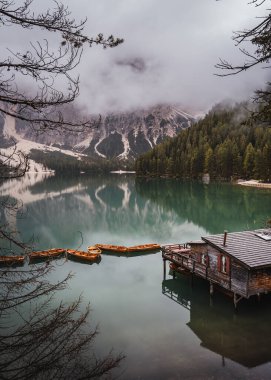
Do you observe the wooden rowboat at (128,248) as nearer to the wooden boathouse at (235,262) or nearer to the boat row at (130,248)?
the boat row at (130,248)

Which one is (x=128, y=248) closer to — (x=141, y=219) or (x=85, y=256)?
(x=85, y=256)

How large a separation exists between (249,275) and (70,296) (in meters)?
16.2

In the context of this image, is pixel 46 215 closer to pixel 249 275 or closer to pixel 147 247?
pixel 147 247

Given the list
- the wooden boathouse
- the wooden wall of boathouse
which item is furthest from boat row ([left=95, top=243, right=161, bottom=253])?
the wooden wall of boathouse

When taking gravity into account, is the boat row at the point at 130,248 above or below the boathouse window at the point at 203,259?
below

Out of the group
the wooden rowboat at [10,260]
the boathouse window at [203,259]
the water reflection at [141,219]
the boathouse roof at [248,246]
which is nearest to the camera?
the wooden rowboat at [10,260]

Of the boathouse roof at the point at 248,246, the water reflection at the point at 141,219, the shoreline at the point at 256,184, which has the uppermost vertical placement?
the shoreline at the point at 256,184

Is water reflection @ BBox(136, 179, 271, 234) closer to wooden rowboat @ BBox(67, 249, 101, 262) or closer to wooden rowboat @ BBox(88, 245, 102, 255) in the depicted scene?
wooden rowboat @ BBox(88, 245, 102, 255)

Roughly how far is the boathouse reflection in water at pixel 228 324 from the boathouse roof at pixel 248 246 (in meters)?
4.08

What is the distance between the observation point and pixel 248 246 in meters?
29.1

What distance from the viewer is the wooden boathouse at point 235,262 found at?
1040 inches

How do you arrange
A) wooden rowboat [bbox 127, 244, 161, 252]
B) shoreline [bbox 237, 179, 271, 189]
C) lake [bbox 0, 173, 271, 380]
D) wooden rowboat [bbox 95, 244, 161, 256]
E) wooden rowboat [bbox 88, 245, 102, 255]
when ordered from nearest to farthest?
lake [bbox 0, 173, 271, 380], wooden rowboat [bbox 88, 245, 102, 255], wooden rowboat [bbox 95, 244, 161, 256], wooden rowboat [bbox 127, 244, 161, 252], shoreline [bbox 237, 179, 271, 189]

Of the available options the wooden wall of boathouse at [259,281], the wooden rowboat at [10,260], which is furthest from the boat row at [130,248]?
the wooden wall of boathouse at [259,281]

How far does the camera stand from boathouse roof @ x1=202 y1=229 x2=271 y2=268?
26622 millimetres
